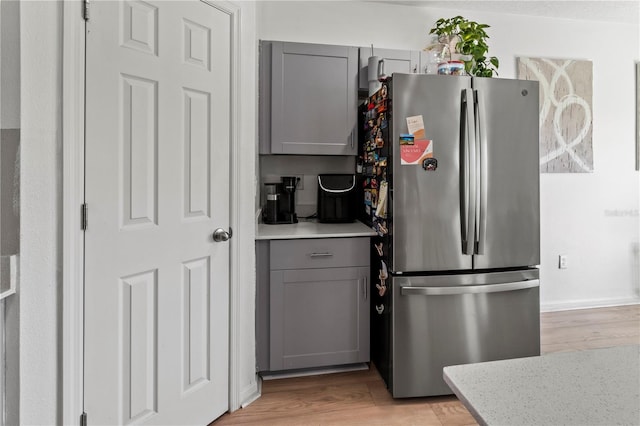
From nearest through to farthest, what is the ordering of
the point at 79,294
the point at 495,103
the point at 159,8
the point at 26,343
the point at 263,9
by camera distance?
the point at 26,343 → the point at 79,294 → the point at 159,8 → the point at 495,103 → the point at 263,9

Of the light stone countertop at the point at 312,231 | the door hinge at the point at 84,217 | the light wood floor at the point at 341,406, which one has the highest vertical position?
the door hinge at the point at 84,217

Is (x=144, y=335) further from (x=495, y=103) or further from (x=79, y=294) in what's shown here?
(x=495, y=103)

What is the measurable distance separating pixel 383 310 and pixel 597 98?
2.96 meters

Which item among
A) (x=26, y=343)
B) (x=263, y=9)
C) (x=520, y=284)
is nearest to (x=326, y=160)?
(x=263, y=9)

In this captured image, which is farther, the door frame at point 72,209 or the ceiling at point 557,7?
the ceiling at point 557,7

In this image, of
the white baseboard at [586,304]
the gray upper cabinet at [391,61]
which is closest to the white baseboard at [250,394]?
the gray upper cabinet at [391,61]

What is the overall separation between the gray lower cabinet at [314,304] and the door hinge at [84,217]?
3.15 feet

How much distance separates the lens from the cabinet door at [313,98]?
95.4 inches

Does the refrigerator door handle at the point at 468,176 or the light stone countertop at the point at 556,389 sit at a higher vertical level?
the refrigerator door handle at the point at 468,176

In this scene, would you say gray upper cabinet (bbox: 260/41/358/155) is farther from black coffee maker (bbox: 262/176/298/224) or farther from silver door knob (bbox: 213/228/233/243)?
silver door knob (bbox: 213/228/233/243)

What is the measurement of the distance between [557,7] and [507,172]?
2.05 m

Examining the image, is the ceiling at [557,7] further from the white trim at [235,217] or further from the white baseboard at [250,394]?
the white baseboard at [250,394]

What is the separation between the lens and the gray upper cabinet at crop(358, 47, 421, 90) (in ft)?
8.43

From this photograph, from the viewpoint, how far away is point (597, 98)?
3.31 m
